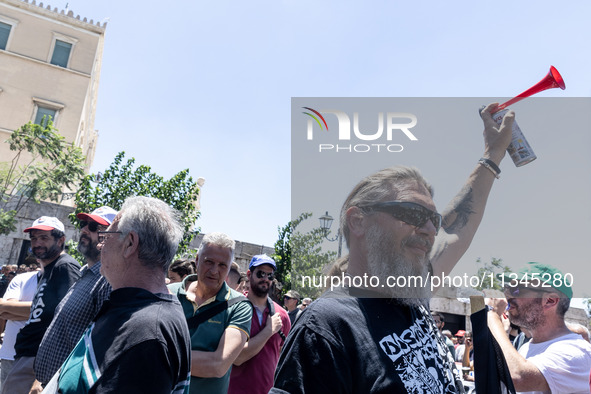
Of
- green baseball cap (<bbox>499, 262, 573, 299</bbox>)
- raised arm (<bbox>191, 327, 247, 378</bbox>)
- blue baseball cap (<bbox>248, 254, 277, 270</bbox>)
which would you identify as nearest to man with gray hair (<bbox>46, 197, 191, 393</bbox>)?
raised arm (<bbox>191, 327, 247, 378</bbox>)

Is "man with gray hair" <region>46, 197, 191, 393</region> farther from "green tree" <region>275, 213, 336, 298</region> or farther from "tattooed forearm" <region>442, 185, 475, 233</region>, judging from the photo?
"tattooed forearm" <region>442, 185, 475, 233</region>

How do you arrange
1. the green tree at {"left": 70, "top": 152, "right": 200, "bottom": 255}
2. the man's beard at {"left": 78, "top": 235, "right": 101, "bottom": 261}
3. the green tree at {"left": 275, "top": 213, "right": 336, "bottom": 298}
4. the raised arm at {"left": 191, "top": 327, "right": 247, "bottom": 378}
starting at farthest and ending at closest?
1. the green tree at {"left": 70, "top": 152, "right": 200, "bottom": 255}
2. the man's beard at {"left": 78, "top": 235, "right": 101, "bottom": 261}
3. the raised arm at {"left": 191, "top": 327, "right": 247, "bottom": 378}
4. the green tree at {"left": 275, "top": 213, "right": 336, "bottom": 298}

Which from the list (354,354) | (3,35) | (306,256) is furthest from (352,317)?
(3,35)

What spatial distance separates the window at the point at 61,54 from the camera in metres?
28.1

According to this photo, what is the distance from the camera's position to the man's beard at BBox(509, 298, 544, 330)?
9.65 ft

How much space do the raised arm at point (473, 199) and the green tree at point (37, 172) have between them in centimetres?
2042

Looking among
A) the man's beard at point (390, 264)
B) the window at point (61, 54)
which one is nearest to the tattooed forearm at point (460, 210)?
the man's beard at point (390, 264)

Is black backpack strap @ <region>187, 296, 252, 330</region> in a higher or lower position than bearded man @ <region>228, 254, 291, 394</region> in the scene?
higher

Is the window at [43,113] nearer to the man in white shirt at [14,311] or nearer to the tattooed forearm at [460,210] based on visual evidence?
the man in white shirt at [14,311]

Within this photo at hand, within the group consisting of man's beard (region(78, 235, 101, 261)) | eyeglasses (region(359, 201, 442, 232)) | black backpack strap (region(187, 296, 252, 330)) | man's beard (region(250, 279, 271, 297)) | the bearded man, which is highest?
man's beard (region(78, 235, 101, 261))

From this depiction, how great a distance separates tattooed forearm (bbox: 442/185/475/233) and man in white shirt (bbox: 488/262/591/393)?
1.17 m

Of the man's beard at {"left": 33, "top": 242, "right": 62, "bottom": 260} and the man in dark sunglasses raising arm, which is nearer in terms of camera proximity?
the man in dark sunglasses raising arm

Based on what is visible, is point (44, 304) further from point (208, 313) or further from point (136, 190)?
point (136, 190)

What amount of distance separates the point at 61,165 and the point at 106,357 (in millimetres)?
21816
